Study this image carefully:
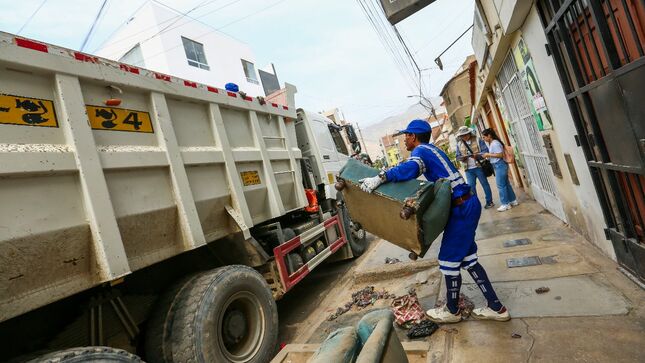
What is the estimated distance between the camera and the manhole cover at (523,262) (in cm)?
355

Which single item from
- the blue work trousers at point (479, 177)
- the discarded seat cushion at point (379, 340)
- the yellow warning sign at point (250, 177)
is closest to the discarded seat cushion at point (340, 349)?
the discarded seat cushion at point (379, 340)

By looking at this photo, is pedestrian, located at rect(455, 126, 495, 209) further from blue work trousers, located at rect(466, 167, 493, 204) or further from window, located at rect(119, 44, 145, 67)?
window, located at rect(119, 44, 145, 67)

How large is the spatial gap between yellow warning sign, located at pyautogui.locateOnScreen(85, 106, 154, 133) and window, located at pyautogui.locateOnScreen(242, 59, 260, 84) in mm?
21457

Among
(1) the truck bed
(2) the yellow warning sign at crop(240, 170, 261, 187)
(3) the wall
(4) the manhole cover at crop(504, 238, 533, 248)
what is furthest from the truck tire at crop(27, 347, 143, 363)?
(4) the manhole cover at crop(504, 238, 533, 248)

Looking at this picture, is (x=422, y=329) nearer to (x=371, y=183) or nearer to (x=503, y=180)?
→ (x=371, y=183)

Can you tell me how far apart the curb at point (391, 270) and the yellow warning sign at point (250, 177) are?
1945mm

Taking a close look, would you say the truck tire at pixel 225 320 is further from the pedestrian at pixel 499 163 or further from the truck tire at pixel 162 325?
the pedestrian at pixel 499 163

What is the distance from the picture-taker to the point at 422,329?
2.79 meters

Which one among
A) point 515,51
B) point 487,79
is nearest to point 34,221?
point 515,51

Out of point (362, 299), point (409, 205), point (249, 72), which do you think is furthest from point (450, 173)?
point (249, 72)

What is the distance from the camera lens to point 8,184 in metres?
1.81

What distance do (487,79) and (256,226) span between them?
216 inches

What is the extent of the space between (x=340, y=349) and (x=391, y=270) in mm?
3339

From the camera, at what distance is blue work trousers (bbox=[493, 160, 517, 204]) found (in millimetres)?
5988
